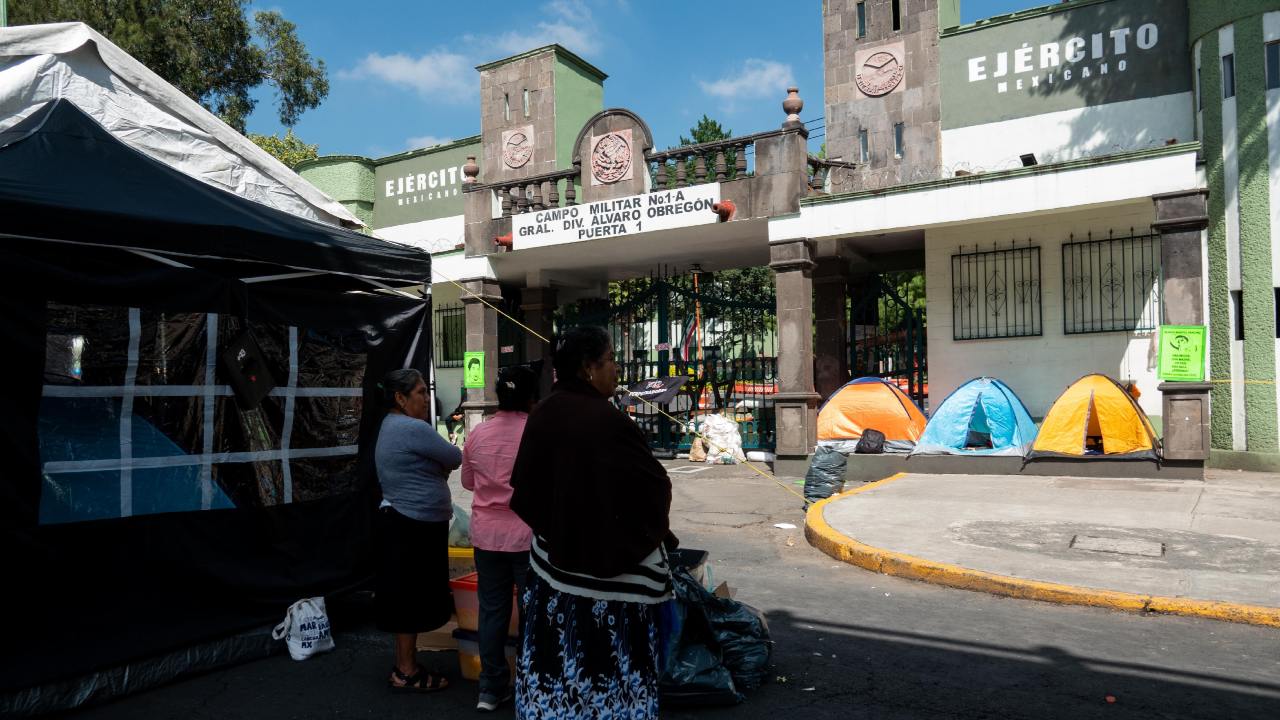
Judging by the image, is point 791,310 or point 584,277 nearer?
point 791,310

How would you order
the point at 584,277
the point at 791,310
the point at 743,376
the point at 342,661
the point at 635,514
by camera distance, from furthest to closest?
the point at 584,277, the point at 743,376, the point at 791,310, the point at 342,661, the point at 635,514

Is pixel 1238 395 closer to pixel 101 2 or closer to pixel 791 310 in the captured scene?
pixel 791 310

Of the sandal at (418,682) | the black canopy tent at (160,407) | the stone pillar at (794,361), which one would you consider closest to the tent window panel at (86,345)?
the black canopy tent at (160,407)

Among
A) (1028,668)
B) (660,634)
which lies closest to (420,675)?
(660,634)

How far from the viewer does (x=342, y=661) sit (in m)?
4.97

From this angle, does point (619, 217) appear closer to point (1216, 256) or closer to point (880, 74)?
point (880, 74)

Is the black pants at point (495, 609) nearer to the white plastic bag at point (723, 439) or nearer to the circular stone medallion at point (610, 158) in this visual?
the white plastic bag at point (723, 439)

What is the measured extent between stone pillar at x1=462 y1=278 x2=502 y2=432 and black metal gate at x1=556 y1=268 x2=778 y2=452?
1.85 metres

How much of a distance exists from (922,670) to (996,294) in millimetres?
10616

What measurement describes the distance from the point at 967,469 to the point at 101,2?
728 inches

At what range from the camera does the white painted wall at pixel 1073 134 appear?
13.4 m

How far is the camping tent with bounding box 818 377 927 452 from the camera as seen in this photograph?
13578 millimetres

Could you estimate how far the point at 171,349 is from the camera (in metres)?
5.03

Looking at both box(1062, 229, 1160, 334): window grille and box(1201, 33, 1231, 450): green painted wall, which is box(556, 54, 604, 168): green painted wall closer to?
box(1062, 229, 1160, 334): window grille
